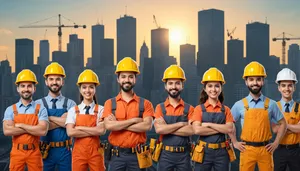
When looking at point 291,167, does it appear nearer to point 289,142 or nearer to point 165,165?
point 289,142

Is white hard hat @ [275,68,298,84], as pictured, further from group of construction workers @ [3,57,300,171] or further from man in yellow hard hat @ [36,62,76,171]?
man in yellow hard hat @ [36,62,76,171]

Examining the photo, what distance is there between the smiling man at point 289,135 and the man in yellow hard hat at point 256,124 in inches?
27.1

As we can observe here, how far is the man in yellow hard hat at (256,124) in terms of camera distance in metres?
10.7

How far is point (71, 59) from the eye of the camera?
187m

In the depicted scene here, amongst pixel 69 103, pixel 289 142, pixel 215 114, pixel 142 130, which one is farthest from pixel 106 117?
pixel 289 142

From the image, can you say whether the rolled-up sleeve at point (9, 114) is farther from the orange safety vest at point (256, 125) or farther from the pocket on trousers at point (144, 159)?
the orange safety vest at point (256, 125)

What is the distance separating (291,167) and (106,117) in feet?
17.2

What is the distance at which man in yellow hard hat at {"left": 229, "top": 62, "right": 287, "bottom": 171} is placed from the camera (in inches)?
420

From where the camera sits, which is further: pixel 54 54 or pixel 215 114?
pixel 54 54

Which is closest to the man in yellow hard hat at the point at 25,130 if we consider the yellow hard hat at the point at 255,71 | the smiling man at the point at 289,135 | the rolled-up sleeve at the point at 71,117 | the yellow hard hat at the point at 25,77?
the yellow hard hat at the point at 25,77

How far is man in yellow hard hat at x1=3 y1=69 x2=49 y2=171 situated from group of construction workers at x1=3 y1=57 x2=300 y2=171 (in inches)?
0.9

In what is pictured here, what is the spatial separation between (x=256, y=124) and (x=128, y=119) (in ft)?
10.4

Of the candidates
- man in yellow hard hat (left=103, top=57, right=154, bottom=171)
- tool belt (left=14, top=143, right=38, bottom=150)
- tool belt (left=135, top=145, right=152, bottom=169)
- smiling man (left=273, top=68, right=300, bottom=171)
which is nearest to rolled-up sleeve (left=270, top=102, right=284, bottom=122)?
smiling man (left=273, top=68, right=300, bottom=171)

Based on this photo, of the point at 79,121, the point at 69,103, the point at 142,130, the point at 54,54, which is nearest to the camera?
the point at 142,130
